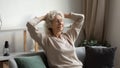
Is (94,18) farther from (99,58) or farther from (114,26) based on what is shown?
(99,58)

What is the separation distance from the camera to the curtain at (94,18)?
11.7ft

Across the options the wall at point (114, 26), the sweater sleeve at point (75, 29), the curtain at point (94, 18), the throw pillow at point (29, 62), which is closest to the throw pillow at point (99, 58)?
the sweater sleeve at point (75, 29)

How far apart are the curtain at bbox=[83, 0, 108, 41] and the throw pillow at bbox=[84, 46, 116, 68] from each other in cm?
100

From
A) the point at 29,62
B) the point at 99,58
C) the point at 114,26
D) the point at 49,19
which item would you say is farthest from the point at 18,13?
the point at 114,26

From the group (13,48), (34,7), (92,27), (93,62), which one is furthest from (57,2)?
(93,62)

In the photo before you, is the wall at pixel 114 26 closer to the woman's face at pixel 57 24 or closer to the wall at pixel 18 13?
the wall at pixel 18 13

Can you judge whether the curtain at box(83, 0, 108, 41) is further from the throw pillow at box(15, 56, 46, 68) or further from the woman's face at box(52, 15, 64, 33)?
the throw pillow at box(15, 56, 46, 68)

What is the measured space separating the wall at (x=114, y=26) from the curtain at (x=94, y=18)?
93 mm

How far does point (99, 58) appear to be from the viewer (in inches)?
104

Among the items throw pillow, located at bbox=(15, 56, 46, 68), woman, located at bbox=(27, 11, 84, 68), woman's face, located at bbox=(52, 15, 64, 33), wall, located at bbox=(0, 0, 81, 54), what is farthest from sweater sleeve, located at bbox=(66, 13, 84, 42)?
wall, located at bbox=(0, 0, 81, 54)

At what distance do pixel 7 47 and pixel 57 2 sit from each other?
3.41 feet

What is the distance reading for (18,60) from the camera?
2.33 m

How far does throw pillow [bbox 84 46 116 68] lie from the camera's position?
264 cm

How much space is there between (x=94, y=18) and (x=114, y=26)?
33 cm
